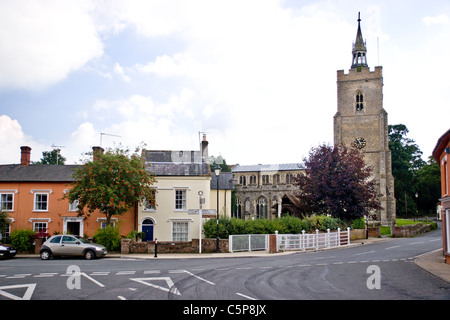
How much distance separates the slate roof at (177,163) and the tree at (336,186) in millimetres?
10647

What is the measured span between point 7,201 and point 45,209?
3044 mm

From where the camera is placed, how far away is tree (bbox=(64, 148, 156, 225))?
2658 centimetres

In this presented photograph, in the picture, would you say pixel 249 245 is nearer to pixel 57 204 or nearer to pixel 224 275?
pixel 224 275

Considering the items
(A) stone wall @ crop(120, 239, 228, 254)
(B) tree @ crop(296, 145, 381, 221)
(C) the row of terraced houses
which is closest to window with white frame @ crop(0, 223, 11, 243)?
(C) the row of terraced houses

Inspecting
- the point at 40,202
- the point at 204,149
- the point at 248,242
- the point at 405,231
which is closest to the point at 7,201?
the point at 40,202

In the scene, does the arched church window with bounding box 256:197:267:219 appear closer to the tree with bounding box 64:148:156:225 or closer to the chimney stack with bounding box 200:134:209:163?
the chimney stack with bounding box 200:134:209:163

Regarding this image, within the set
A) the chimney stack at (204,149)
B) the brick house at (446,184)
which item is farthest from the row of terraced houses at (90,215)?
the brick house at (446,184)

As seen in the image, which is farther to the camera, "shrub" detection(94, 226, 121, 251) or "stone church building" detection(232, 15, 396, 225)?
"stone church building" detection(232, 15, 396, 225)

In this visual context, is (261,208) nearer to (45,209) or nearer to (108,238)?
(45,209)

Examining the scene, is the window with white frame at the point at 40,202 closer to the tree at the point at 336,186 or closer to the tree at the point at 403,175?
the tree at the point at 336,186

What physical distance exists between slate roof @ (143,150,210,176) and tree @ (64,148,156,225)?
4351mm

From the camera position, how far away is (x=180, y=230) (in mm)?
32312

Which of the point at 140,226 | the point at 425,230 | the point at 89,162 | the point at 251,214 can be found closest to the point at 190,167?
the point at 140,226
